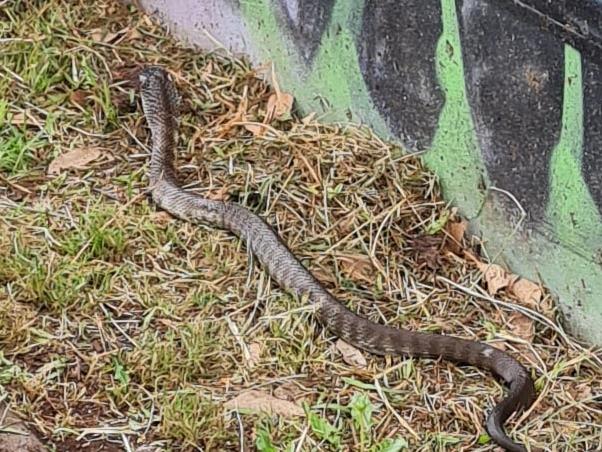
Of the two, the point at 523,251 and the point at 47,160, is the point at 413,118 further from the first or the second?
the point at 47,160

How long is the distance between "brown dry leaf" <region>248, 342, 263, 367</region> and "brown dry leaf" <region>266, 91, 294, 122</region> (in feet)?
4.39

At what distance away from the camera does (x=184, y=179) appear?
5359mm

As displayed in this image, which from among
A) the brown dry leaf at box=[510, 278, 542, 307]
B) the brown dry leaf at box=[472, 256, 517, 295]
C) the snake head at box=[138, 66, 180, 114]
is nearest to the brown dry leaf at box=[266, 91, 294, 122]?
the snake head at box=[138, 66, 180, 114]

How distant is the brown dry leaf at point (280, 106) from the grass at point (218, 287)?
0.13ft

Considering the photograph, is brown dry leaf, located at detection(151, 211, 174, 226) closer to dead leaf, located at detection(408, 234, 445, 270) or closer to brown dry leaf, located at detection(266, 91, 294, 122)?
brown dry leaf, located at detection(266, 91, 294, 122)

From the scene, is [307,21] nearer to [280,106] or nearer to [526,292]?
[280,106]

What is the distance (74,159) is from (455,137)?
151cm

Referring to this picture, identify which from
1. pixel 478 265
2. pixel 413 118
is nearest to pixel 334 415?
pixel 478 265

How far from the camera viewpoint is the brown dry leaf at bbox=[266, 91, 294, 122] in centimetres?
558

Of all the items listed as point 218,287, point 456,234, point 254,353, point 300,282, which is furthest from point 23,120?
point 456,234

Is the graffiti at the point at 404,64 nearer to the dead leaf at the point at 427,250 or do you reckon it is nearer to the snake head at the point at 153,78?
the dead leaf at the point at 427,250

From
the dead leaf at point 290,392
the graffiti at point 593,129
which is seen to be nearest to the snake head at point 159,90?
the dead leaf at point 290,392

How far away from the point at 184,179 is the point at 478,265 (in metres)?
1.21

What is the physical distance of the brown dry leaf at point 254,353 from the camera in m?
4.41
